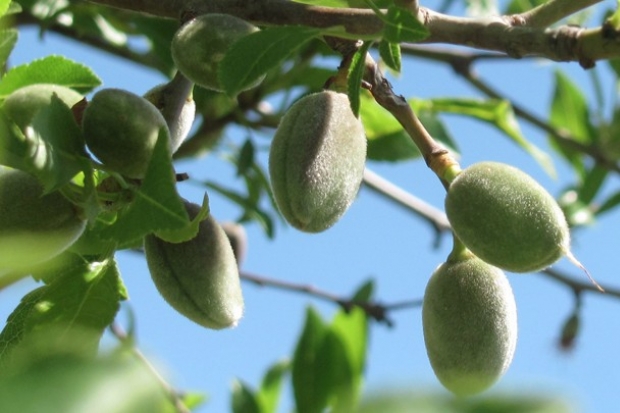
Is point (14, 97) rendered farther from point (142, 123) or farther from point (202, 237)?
point (202, 237)

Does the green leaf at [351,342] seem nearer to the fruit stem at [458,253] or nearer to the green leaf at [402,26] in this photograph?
the fruit stem at [458,253]

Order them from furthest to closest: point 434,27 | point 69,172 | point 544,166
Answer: point 544,166, point 434,27, point 69,172

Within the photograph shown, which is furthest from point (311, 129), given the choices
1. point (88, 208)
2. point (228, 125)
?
point (228, 125)

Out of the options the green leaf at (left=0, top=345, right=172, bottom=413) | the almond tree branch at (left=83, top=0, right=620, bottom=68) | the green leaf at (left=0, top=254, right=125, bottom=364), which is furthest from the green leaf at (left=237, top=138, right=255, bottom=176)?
the green leaf at (left=0, top=345, right=172, bottom=413)

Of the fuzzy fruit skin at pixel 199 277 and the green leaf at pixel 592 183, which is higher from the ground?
the fuzzy fruit skin at pixel 199 277

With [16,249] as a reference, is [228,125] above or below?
below

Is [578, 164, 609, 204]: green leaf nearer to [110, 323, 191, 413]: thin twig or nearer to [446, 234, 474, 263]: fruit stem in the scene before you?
[110, 323, 191, 413]: thin twig

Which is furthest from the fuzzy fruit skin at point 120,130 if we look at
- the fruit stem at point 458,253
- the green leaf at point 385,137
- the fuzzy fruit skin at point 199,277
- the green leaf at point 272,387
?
the green leaf at point 272,387

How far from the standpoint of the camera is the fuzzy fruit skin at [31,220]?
1.05 metres

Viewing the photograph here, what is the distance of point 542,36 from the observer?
1.03m

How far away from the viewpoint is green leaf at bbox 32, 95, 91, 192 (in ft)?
3.14

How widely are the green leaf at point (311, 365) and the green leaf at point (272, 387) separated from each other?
7.5 inches

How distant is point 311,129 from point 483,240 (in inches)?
9.6

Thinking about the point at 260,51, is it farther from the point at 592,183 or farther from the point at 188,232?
the point at 592,183
